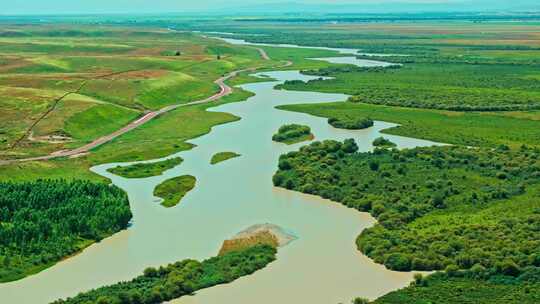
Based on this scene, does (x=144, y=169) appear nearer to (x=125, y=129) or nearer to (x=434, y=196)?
(x=125, y=129)

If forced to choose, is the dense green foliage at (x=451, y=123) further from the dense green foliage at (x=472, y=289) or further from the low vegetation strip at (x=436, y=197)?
the dense green foliage at (x=472, y=289)

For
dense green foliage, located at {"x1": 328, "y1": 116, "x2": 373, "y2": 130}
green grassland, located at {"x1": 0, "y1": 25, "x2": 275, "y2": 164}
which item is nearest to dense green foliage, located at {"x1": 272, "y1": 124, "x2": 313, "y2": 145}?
dense green foliage, located at {"x1": 328, "y1": 116, "x2": 373, "y2": 130}

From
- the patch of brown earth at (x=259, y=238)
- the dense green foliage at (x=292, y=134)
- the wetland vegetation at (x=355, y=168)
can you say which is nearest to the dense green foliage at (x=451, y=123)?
the wetland vegetation at (x=355, y=168)

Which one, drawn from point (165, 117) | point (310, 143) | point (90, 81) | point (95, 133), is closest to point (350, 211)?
point (310, 143)

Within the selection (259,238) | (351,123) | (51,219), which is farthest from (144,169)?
(351,123)

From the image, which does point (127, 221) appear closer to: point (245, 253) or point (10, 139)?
point (245, 253)

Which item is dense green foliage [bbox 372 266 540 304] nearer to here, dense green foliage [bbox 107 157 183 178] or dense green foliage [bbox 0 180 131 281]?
dense green foliage [bbox 0 180 131 281]
